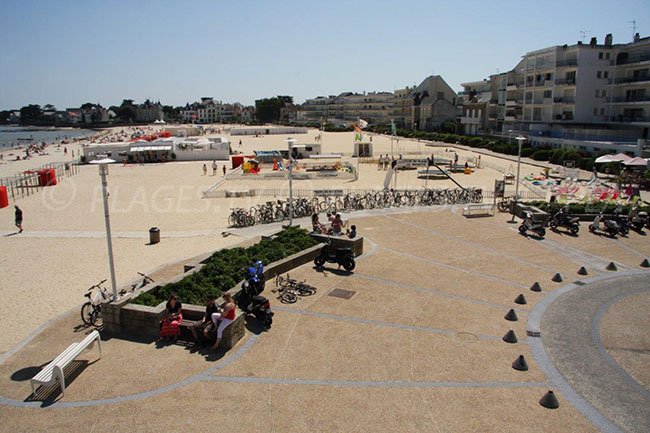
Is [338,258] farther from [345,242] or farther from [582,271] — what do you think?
[582,271]

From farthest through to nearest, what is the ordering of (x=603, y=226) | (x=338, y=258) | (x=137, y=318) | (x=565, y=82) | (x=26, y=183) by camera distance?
(x=565, y=82) → (x=26, y=183) → (x=603, y=226) → (x=338, y=258) → (x=137, y=318)

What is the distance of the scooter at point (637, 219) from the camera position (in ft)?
68.2

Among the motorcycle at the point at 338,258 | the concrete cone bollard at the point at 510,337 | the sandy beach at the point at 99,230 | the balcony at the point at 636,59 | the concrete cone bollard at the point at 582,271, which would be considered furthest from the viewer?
the balcony at the point at 636,59

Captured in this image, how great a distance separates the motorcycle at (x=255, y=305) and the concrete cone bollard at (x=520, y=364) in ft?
17.4

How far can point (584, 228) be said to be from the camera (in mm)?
21375

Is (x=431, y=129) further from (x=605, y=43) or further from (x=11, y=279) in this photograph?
(x=11, y=279)

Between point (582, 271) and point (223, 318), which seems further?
point (582, 271)

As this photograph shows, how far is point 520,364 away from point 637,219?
1548 cm

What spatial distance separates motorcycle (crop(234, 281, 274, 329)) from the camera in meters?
11.0

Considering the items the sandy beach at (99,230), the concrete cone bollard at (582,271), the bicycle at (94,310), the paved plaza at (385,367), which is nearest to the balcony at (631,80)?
the sandy beach at (99,230)

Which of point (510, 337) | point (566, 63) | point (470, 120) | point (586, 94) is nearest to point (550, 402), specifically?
point (510, 337)

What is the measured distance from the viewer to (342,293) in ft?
43.2

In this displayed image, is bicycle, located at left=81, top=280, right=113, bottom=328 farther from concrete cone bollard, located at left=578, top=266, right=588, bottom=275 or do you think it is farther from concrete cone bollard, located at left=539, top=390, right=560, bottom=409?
concrete cone bollard, located at left=578, top=266, right=588, bottom=275

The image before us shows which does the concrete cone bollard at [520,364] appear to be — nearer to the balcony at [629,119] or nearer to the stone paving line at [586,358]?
the stone paving line at [586,358]
